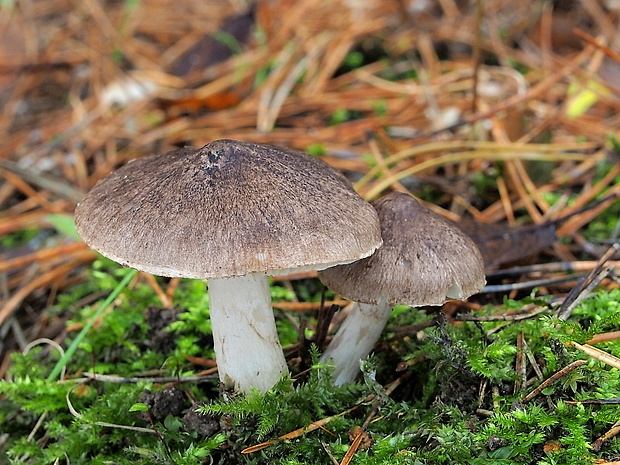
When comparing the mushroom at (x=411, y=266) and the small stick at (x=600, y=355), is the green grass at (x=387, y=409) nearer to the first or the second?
the small stick at (x=600, y=355)

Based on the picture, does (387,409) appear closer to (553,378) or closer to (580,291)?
(553,378)

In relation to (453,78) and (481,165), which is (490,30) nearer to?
(453,78)

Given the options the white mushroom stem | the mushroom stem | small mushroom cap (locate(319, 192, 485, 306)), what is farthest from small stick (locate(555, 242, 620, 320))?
the white mushroom stem

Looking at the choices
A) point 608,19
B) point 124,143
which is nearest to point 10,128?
point 124,143

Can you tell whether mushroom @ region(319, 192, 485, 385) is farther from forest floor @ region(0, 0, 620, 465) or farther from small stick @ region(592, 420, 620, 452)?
small stick @ region(592, 420, 620, 452)

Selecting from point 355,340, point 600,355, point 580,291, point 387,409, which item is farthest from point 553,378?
point 355,340

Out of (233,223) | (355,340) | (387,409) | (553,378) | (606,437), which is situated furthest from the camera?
(355,340)

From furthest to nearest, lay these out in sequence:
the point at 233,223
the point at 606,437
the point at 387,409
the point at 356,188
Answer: the point at 356,188
the point at 387,409
the point at 606,437
the point at 233,223
